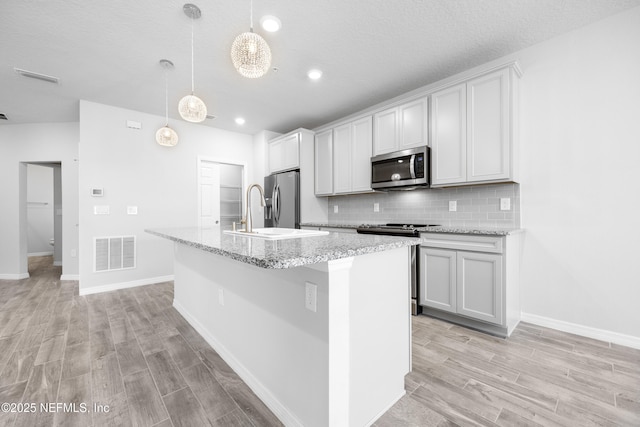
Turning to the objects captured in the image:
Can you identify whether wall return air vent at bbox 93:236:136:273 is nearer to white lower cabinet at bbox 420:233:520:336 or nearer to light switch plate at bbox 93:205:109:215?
light switch plate at bbox 93:205:109:215

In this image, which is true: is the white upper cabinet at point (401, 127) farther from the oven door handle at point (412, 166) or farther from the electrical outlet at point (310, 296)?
the electrical outlet at point (310, 296)

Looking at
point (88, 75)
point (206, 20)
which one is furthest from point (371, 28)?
point (88, 75)

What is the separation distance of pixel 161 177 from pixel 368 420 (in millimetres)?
4343

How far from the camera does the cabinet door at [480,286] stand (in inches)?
91.7

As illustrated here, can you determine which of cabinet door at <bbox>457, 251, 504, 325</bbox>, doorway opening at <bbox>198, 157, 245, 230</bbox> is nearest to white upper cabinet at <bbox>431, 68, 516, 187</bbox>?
cabinet door at <bbox>457, 251, 504, 325</bbox>

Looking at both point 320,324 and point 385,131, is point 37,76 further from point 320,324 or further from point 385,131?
point 320,324

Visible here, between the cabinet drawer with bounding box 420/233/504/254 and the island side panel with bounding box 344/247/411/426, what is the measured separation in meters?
0.75

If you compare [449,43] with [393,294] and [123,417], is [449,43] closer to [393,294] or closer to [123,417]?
[393,294]

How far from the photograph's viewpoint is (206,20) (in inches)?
86.0

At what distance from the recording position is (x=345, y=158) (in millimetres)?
4070

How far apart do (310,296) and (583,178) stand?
8.67 ft

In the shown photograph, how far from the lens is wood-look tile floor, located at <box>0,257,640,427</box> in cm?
145

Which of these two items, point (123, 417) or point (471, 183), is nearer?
point (123, 417)

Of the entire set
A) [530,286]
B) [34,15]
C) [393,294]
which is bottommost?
[530,286]
